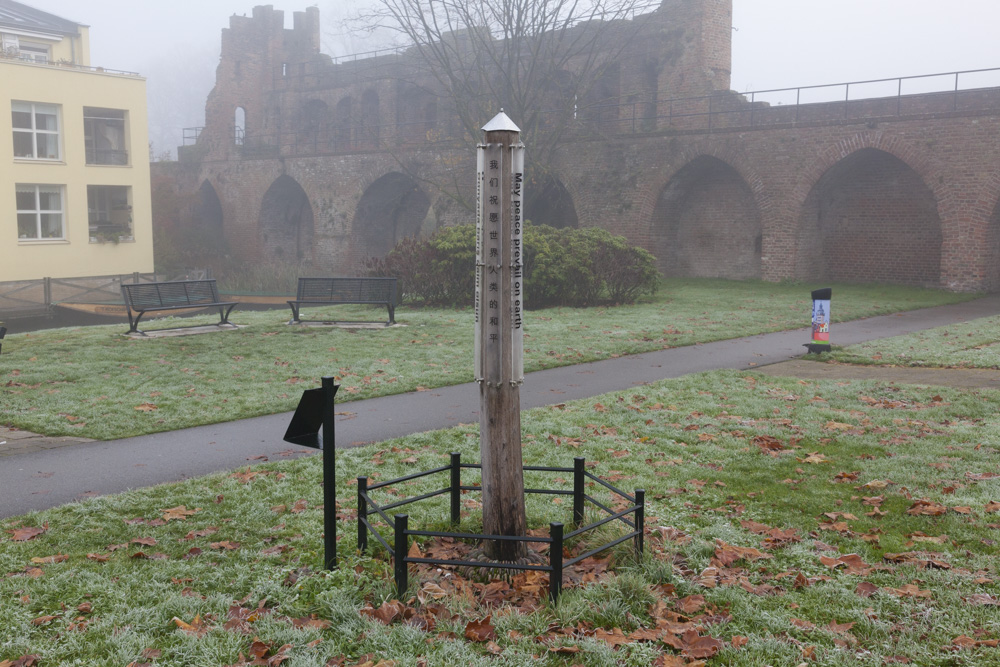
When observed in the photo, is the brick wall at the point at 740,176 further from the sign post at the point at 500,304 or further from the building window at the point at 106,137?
the sign post at the point at 500,304

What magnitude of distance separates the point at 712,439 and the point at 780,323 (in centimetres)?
930

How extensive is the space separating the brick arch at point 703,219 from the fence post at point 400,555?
24304mm

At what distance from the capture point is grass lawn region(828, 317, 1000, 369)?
1088 centimetres

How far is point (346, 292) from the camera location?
51.6ft

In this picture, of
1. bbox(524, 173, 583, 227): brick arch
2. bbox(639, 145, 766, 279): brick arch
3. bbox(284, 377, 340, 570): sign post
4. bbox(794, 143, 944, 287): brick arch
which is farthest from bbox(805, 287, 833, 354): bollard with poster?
bbox(524, 173, 583, 227): brick arch

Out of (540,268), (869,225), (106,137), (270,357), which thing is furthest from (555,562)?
(106,137)

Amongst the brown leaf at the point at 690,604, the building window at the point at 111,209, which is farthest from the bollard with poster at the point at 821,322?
the building window at the point at 111,209

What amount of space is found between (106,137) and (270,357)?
26637mm

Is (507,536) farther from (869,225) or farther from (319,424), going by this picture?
(869,225)

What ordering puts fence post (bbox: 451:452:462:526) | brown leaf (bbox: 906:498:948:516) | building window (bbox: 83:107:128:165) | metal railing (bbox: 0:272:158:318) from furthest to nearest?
building window (bbox: 83:107:128:165), metal railing (bbox: 0:272:158:318), brown leaf (bbox: 906:498:948:516), fence post (bbox: 451:452:462:526)

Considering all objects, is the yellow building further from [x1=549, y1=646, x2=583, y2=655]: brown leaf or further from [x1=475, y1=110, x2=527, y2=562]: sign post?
[x1=549, y1=646, x2=583, y2=655]: brown leaf

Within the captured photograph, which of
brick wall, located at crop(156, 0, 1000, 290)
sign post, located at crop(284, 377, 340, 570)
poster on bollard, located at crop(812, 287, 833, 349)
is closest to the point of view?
sign post, located at crop(284, 377, 340, 570)

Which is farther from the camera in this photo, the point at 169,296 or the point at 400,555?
the point at 169,296

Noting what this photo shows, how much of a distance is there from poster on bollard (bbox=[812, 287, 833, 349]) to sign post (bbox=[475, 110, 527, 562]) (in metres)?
8.31
